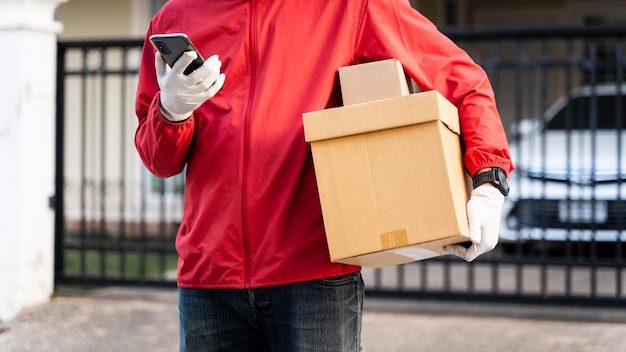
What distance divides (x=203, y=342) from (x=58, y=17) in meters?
8.93

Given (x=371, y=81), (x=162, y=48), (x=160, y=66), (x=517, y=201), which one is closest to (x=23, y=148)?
(x=517, y=201)

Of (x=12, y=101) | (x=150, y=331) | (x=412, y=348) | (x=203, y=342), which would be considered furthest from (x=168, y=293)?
(x=203, y=342)

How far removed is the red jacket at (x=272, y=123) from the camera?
195 cm

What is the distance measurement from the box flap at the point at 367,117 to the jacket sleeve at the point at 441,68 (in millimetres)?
151

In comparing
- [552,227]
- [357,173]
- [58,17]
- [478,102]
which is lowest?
[552,227]

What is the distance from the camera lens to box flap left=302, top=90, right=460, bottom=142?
6.08ft

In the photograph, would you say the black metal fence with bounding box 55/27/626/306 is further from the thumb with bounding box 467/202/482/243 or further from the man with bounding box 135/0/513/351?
the thumb with bounding box 467/202/482/243

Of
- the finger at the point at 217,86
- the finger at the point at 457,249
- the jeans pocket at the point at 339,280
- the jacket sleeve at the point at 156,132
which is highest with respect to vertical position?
the finger at the point at 217,86

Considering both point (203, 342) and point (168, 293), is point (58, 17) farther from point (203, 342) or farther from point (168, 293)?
point (203, 342)

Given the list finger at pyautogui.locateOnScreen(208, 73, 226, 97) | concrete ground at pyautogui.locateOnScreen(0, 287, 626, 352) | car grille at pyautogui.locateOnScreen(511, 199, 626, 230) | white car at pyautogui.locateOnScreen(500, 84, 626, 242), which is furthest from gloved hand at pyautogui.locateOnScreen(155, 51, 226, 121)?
car grille at pyautogui.locateOnScreen(511, 199, 626, 230)

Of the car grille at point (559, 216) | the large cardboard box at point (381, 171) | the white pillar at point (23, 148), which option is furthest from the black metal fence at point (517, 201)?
the large cardboard box at point (381, 171)

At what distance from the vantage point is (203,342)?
202 cm

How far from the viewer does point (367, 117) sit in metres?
1.87

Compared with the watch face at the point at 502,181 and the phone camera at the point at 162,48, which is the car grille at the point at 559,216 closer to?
the watch face at the point at 502,181
